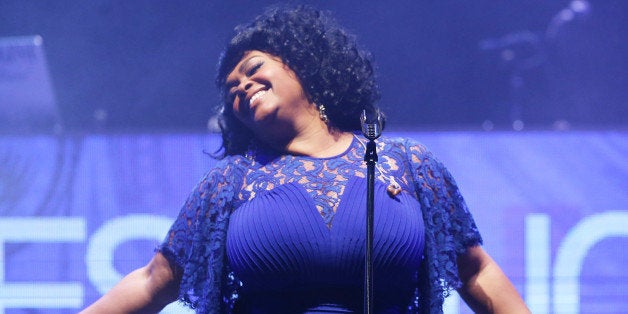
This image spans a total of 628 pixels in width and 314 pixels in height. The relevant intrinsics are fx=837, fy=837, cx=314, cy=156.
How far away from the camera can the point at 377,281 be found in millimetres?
1404

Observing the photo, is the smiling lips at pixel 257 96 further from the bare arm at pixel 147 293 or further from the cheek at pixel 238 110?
the bare arm at pixel 147 293

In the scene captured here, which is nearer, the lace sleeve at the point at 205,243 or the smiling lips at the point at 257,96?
the lace sleeve at the point at 205,243

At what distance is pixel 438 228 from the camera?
4.96ft

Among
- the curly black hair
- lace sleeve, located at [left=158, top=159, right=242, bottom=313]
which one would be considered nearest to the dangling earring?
the curly black hair

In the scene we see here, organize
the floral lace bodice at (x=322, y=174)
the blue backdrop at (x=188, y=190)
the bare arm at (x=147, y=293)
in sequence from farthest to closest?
Result: the blue backdrop at (x=188, y=190)
the bare arm at (x=147, y=293)
the floral lace bodice at (x=322, y=174)

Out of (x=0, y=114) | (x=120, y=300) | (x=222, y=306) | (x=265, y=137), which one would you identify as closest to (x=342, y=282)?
(x=222, y=306)

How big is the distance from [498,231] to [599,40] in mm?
1174

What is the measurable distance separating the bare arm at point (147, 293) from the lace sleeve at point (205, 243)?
0.09 feet

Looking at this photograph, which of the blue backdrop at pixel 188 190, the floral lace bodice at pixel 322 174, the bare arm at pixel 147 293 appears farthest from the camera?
the blue backdrop at pixel 188 190
